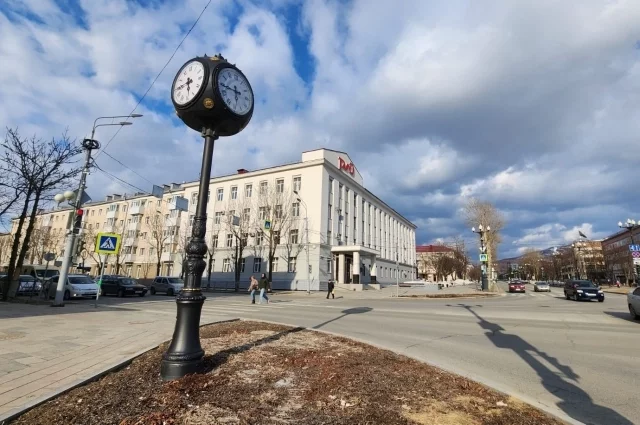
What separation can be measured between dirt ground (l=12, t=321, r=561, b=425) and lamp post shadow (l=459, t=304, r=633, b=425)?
2.72ft

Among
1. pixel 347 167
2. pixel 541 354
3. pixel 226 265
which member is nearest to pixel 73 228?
pixel 541 354

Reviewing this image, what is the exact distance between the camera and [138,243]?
202 feet

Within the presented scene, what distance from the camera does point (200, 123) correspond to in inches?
229

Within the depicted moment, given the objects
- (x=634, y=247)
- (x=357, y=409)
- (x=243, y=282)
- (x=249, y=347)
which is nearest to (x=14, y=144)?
(x=249, y=347)

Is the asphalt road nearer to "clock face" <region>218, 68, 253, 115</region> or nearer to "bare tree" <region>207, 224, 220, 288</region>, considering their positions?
"clock face" <region>218, 68, 253, 115</region>

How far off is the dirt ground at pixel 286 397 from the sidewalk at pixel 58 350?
17.1 inches

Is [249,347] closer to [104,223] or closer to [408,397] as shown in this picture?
[408,397]

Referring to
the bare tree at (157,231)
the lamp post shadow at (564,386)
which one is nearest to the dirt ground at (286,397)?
the lamp post shadow at (564,386)

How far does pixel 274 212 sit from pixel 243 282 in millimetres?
10622

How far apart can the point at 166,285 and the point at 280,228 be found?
46.5ft

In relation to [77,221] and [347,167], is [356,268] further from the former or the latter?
[77,221]

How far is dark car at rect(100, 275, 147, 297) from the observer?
91.2 ft

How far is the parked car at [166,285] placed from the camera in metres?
31.1

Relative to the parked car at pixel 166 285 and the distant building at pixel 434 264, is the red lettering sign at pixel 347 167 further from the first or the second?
the distant building at pixel 434 264
